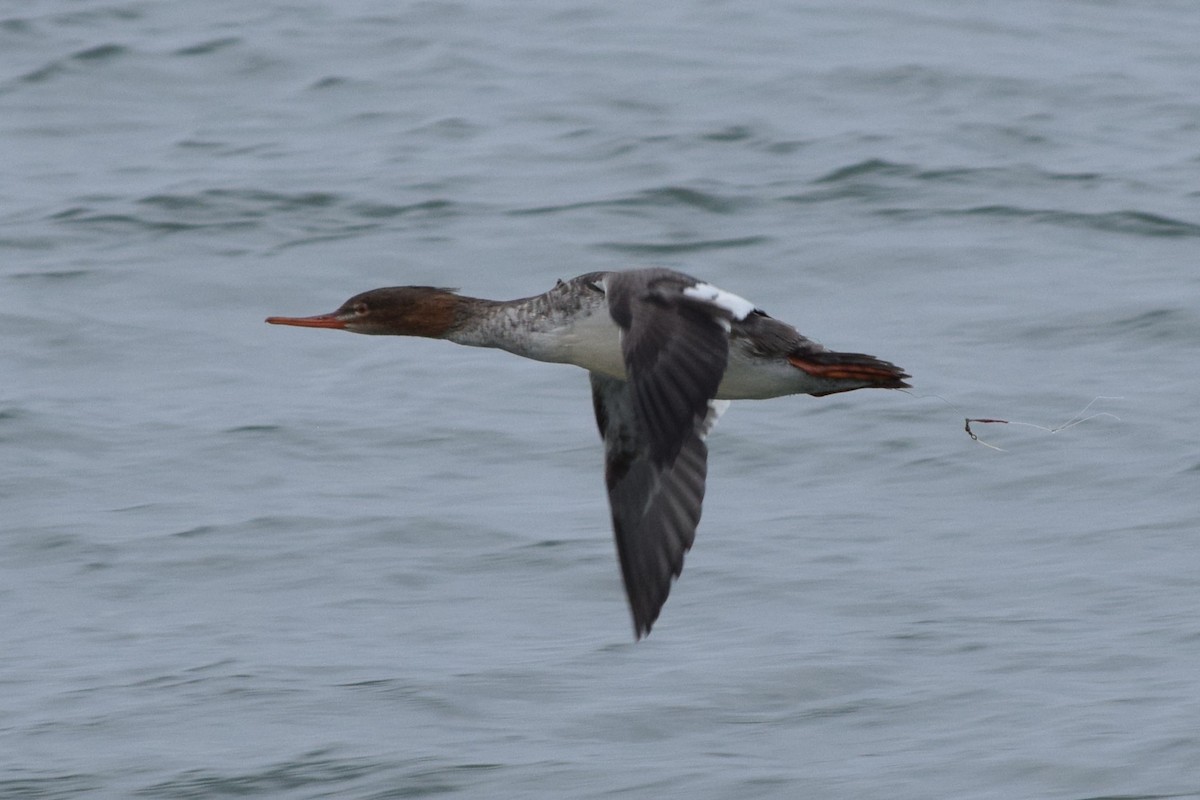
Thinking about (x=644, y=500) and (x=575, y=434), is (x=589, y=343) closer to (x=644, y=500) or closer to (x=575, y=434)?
(x=644, y=500)

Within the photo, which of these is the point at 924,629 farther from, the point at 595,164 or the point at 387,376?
the point at 595,164

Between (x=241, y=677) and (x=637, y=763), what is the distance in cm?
139

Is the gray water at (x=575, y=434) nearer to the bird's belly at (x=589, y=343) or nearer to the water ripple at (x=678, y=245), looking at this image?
the water ripple at (x=678, y=245)

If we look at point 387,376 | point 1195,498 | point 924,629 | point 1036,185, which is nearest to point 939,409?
point 1195,498

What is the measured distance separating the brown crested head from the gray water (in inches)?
40.6

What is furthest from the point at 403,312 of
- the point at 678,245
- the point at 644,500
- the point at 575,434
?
the point at 678,245

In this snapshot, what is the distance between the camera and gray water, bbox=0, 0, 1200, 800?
20.6ft

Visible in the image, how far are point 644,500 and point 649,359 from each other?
92cm

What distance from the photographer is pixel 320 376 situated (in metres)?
9.09

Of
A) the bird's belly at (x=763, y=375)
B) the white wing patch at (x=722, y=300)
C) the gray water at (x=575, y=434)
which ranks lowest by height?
the gray water at (x=575, y=434)

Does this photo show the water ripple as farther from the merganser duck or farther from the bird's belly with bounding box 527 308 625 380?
the bird's belly with bounding box 527 308 625 380

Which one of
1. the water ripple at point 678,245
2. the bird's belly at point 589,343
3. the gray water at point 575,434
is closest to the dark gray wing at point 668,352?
the bird's belly at point 589,343

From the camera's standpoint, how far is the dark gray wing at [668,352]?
541 centimetres

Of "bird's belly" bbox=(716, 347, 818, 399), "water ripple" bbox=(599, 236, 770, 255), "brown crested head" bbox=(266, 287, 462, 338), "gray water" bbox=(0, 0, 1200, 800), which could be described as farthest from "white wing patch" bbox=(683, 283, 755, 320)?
"water ripple" bbox=(599, 236, 770, 255)
